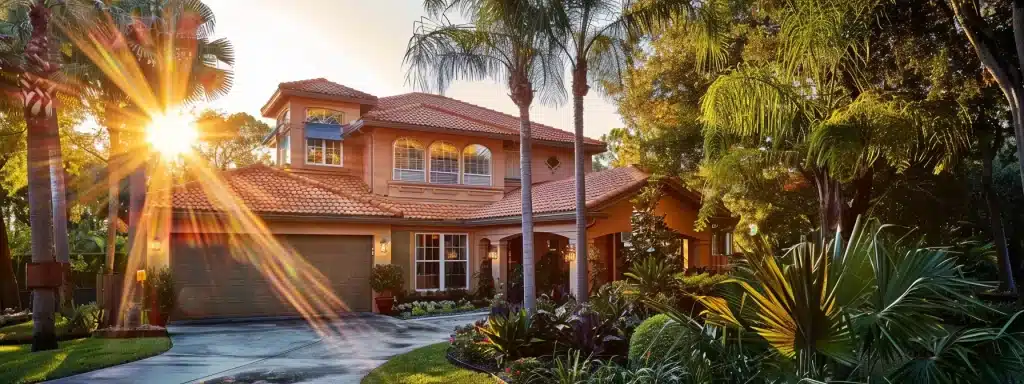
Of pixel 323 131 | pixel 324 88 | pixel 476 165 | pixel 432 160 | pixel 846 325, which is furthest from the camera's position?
pixel 476 165

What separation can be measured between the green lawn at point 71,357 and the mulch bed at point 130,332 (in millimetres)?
329

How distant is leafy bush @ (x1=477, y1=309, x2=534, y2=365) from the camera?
9336 millimetres

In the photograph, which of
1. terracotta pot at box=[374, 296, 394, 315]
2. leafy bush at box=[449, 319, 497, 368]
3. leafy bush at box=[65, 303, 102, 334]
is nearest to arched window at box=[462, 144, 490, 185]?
terracotta pot at box=[374, 296, 394, 315]

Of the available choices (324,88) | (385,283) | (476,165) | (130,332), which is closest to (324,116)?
(324,88)

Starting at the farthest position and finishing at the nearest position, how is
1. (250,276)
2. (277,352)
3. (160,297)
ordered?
(250,276), (160,297), (277,352)

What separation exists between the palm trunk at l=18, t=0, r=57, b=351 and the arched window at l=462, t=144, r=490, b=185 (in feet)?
41.5

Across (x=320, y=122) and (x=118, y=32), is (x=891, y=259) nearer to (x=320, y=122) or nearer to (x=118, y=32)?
(x=118, y=32)

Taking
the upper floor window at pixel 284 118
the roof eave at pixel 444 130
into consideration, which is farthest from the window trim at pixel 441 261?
the upper floor window at pixel 284 118

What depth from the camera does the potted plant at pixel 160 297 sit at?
52.1 feet

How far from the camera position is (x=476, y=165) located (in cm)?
2328

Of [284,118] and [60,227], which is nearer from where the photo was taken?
[60,227]

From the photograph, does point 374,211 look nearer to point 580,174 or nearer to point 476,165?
point 476,165

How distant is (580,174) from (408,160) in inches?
449

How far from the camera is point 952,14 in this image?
10.4 m
